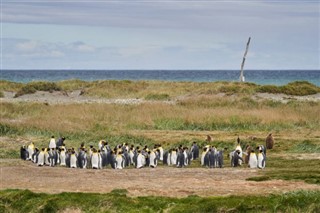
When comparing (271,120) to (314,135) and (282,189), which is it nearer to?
(314,135)

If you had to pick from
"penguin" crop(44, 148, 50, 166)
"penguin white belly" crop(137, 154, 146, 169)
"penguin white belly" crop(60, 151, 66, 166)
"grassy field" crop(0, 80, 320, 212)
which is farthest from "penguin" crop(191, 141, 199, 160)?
"penguin" crop(44, 148, 50, 166)

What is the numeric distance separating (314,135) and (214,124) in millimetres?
7040

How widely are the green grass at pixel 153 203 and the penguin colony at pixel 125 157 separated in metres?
8.88

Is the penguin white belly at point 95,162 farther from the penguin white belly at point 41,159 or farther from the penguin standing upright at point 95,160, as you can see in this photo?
the penguin white belly at point 41,159

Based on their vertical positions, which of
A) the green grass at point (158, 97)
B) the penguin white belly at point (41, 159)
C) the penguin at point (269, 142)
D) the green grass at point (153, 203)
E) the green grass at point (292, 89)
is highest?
the green grass at point (292, 89)

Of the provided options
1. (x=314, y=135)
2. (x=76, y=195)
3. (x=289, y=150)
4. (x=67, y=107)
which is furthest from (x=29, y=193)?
(x=67, y=107)

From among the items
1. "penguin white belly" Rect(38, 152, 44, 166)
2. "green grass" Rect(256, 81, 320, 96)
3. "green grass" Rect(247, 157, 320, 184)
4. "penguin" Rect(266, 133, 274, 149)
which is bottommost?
"green grass" Rect(247, 157, 320, 184)

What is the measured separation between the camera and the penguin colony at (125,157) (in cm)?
3381

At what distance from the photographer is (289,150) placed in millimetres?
38094

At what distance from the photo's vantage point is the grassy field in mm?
23703

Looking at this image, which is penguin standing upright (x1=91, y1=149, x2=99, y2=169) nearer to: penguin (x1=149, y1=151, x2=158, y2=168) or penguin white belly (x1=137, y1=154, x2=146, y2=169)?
penguin white belly (x1=137, y1=154, x2=146, y2=169)

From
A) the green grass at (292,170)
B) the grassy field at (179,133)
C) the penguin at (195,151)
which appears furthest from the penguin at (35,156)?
the green grass at (292,170)

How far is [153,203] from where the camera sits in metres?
24.0

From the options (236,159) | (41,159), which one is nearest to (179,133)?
(236,159)
